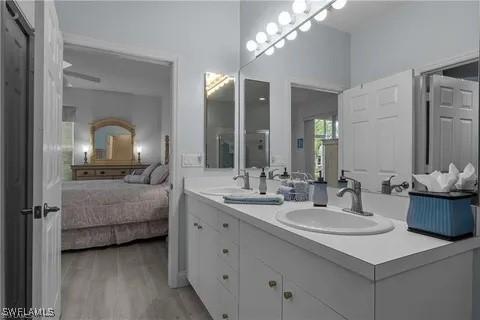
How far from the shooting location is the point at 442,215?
34.6 inches

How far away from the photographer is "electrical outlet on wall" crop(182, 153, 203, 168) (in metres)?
2.31

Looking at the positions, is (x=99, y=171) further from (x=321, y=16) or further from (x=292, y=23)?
(x=321, y=16)

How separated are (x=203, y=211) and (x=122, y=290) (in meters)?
1.05

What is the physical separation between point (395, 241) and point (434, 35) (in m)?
0.87

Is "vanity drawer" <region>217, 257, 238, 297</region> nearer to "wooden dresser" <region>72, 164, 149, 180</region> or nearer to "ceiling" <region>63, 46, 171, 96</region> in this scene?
"ceiling" <region>63, 46, 171, 96</region>

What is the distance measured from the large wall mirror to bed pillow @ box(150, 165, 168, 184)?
242cm

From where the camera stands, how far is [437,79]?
1.10m

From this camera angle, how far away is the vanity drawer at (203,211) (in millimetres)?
1665

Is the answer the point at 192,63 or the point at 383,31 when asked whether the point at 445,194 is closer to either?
the point at 383,31

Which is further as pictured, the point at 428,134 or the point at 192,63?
the point at 192,63

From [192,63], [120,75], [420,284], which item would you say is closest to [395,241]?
[420,284]

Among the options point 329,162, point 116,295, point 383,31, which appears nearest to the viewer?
point 383,31

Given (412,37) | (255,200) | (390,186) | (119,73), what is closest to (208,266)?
(255,200)

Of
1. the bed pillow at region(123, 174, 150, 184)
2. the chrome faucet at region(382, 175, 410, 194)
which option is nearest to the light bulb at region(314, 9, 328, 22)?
the chrome faucet at region(382, 175, 410, 194)
